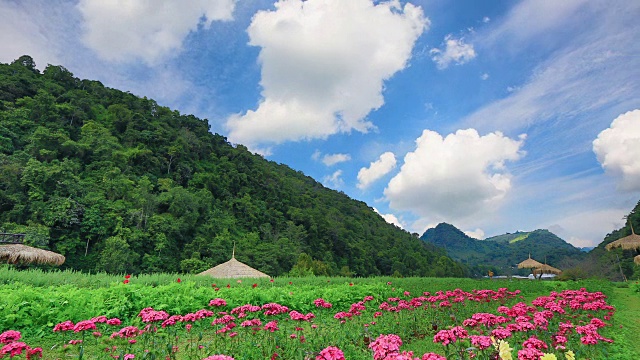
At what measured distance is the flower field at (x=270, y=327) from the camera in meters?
3.66

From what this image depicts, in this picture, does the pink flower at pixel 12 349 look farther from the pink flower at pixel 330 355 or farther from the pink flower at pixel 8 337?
the pink flower at pixel 330 355

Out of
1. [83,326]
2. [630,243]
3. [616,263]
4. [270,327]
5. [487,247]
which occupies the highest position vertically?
[487,247]

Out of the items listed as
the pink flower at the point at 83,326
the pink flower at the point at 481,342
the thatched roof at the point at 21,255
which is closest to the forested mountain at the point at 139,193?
the thatched roof at the point at 21,255

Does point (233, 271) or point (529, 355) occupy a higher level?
point (233, 271)

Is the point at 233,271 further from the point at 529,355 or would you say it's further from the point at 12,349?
the point at 529,355

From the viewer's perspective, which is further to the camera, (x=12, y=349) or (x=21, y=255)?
(x=21, y=255)

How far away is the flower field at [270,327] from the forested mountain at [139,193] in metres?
18.8

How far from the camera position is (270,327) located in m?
4.81

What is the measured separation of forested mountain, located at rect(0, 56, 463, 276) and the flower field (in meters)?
18.8

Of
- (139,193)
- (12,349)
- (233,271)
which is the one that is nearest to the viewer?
(12,349)

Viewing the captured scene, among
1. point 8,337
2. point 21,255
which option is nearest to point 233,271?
point 21,255

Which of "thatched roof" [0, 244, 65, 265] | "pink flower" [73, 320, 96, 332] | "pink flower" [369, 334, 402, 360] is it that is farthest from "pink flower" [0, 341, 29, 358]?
"thatched roof" [0, 244, 65, 265]

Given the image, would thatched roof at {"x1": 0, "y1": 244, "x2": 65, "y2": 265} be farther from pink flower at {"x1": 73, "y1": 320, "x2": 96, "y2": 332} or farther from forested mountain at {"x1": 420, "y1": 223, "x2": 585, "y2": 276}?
forested mountain at {"x1": 420, "y1": 223, "x2": 585, "y2": 276}

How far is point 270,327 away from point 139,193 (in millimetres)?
33862
